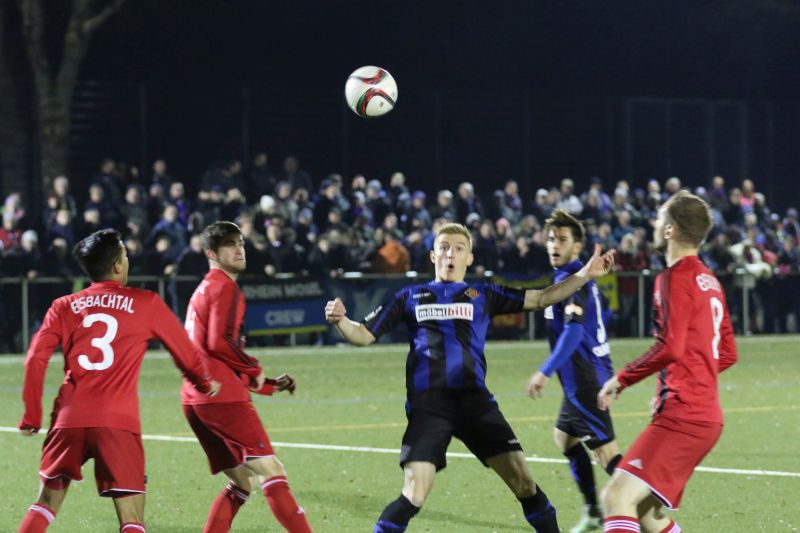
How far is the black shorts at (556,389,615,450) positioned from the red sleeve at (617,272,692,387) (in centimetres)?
240

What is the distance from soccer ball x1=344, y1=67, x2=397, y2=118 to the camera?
11.4 metres

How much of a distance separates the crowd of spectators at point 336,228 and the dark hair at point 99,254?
16.2 metres

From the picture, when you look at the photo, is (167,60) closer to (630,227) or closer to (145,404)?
(630,227)

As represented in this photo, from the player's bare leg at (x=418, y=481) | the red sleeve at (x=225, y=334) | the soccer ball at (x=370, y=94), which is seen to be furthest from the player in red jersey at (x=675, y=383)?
the soccer ball at (x=370, y=94)

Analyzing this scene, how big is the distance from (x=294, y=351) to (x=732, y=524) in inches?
631

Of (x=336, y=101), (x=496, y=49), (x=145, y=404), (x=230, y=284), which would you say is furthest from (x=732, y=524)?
(x=496, y=49)

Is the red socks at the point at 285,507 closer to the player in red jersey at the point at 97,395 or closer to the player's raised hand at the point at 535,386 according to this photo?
the player in red jersey at the point at 97,395

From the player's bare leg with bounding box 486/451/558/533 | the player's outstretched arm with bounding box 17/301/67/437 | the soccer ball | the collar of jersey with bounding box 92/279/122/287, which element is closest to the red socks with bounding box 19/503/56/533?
the player's outstretched arm with bounding box 17/301/67/437

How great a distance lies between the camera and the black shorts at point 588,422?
9070 mm

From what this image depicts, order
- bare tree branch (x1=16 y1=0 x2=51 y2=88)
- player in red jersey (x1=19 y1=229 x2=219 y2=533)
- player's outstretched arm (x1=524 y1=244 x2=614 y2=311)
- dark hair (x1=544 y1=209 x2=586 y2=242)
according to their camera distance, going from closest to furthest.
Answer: player in red jersey (x1=19 y1=229 x2=219 y2=533)
player's outstretched arm (x1=524 y1=244 x2=614 y2=311)
dark hair (x1=544 y1=209 x2=586 y2=242)
bare tree branch (x1=16 y1=0 x2=51 y2=88)

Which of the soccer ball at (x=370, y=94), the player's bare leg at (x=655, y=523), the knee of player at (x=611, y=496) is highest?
the soccer ball at (x=370, y=94)

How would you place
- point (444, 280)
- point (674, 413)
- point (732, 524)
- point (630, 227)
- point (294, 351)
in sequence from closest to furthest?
point (674, 413) → point (444, 280) → point (732, 524) → point (294, 351) → point (630, 227)

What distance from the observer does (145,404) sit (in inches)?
655

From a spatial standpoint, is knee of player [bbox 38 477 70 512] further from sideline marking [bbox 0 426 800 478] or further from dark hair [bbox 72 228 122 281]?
sideline marking [bbox 0 426 800 478]
